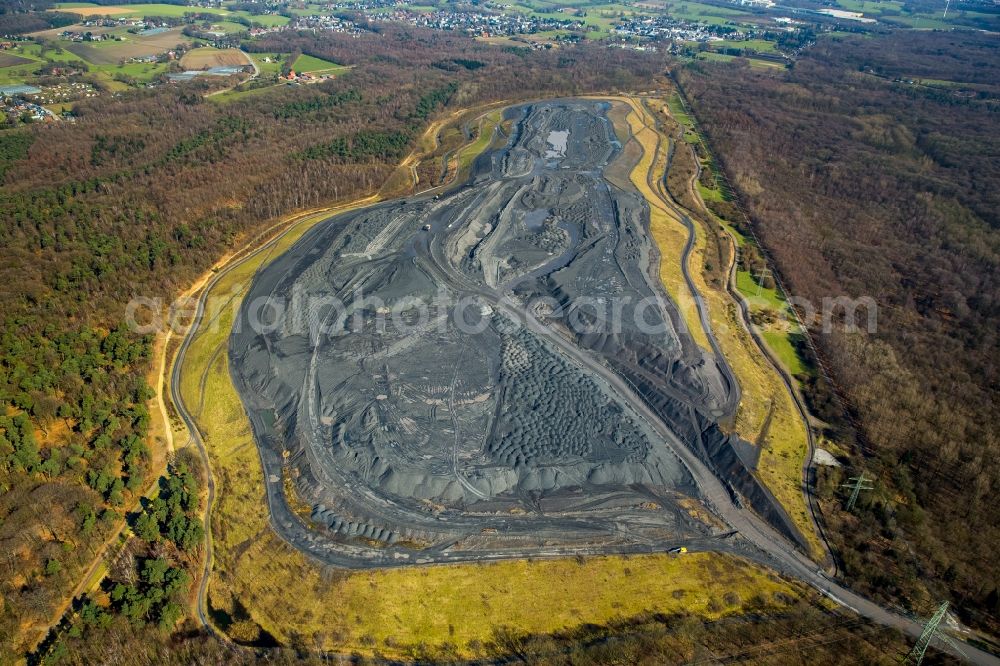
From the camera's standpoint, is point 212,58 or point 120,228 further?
point 212,58

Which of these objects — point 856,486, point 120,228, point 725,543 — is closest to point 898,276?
point 856,486

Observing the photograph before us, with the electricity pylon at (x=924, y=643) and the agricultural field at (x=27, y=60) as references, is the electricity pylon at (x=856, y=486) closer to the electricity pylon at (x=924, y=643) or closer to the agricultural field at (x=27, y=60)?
the electricity pylon at (x=924, y=643)

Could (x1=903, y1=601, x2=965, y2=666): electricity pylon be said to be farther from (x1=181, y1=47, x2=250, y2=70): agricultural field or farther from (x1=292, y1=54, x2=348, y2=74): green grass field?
(x1=181, y1=47, x2=250, y2=70): agricultural field

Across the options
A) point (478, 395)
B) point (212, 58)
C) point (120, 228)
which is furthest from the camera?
point (212, 58)

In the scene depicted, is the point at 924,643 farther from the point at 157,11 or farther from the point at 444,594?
the point at 157,11

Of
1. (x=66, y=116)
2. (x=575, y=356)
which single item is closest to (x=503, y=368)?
(x=575, y=356)

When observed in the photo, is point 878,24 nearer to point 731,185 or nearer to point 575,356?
point 731,185
